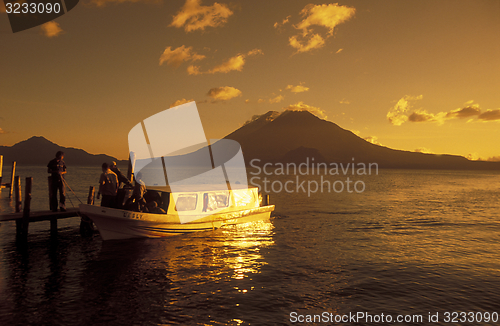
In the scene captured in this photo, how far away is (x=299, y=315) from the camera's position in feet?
30.5

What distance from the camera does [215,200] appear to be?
19.2 m

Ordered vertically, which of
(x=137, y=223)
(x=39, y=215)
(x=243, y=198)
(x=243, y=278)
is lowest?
(x=243, y=278)

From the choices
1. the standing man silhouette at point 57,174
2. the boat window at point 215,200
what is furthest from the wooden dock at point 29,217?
the boat window at point 215,200

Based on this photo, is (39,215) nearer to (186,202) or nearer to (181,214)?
(181,214)

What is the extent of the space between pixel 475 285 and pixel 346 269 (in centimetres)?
482

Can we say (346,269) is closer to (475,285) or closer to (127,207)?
(475,285)

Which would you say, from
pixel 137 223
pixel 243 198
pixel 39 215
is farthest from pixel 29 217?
pixel 243 198

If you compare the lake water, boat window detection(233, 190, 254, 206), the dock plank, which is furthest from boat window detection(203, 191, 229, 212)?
the dock plank

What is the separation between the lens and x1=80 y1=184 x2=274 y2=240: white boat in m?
15.5

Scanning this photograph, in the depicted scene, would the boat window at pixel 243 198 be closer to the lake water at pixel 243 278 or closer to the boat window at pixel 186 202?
the lake water at pixel 243 278

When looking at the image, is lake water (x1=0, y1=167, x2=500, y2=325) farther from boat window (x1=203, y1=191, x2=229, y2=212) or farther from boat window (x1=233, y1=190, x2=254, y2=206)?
boat window (x1=233, y1=190, x2=254, y2=206)

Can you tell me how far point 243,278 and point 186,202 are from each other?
6737mm

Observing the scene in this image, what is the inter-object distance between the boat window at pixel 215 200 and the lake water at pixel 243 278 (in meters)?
1.79

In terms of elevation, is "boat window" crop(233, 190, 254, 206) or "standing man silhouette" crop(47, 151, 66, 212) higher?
"standing man silhouette" crop(47, 151, 66, 212)
